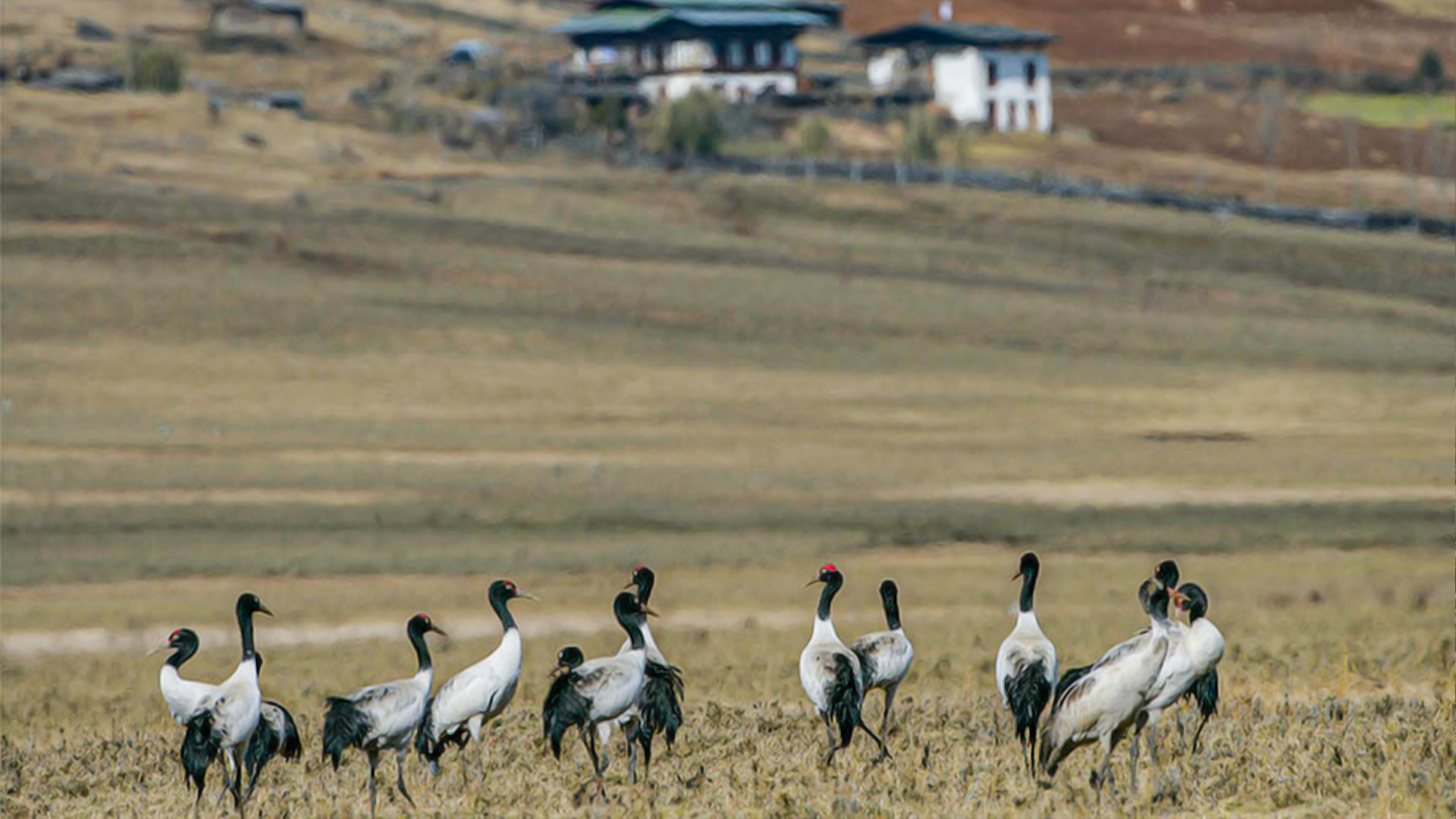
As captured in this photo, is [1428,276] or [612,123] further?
[612,123]

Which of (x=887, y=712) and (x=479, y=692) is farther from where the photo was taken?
(x=887, y=712)

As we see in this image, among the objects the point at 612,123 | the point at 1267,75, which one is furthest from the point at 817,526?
the point at 1267,75

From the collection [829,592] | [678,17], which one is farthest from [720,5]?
[829,592]

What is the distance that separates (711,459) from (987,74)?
9484 cm

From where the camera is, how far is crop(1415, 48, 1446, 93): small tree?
14550 cm

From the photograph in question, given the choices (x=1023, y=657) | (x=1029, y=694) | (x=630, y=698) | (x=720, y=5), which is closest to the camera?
(x=630, y=698)

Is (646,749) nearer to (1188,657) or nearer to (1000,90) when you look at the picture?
(1188,657)

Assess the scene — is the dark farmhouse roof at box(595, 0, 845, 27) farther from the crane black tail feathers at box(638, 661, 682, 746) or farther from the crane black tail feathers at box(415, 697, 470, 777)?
the crane black tail feathers at box(638, 661, 682, 746)

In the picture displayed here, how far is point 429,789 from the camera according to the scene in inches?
696

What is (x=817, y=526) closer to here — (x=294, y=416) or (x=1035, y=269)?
(x=294, y=416)

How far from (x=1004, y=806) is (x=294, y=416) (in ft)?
140

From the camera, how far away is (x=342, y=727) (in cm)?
1642

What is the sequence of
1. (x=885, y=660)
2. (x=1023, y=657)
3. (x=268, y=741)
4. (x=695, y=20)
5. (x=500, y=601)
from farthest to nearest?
(x=695, y=20) → (x=885, y=660) → (x=500, y=601) → (x=1023, y=657) → (x=268, y=741)

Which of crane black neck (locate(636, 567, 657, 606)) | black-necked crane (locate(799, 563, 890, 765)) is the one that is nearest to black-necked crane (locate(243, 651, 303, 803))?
crane black neck (locate(636, 567, 657, 606))
